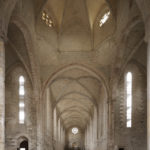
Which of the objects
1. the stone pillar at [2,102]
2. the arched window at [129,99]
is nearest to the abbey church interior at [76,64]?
the arched window at [129,99]

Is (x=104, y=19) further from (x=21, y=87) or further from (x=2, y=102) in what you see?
(x=2, y=102)

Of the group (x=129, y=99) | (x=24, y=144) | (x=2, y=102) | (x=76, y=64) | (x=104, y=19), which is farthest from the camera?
(x=76, y=64)

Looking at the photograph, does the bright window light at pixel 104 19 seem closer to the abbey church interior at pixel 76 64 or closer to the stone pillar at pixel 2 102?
the abbey church interior at pixel 76 64

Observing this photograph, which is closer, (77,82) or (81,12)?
(81,12)

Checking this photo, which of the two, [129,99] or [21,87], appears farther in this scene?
[21,87]

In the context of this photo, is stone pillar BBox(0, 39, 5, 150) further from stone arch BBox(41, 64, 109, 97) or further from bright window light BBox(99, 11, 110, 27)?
bright window light BBox(99, 11, 110, 27)

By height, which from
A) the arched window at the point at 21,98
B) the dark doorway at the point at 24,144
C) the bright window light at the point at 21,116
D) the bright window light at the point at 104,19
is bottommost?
the dark doorway at the point at 24,144

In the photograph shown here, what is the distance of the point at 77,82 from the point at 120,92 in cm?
631

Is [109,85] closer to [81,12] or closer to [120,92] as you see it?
[120,92]

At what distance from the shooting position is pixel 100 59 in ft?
69.4

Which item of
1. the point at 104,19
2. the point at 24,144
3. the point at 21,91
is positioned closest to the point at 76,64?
the point at 104,19

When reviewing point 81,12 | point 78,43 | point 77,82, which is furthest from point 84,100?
point 81,12

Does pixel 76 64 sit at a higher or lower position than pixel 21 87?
higher

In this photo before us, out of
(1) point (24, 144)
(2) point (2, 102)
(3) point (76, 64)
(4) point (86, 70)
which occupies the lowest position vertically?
(1) point (24, 144)
